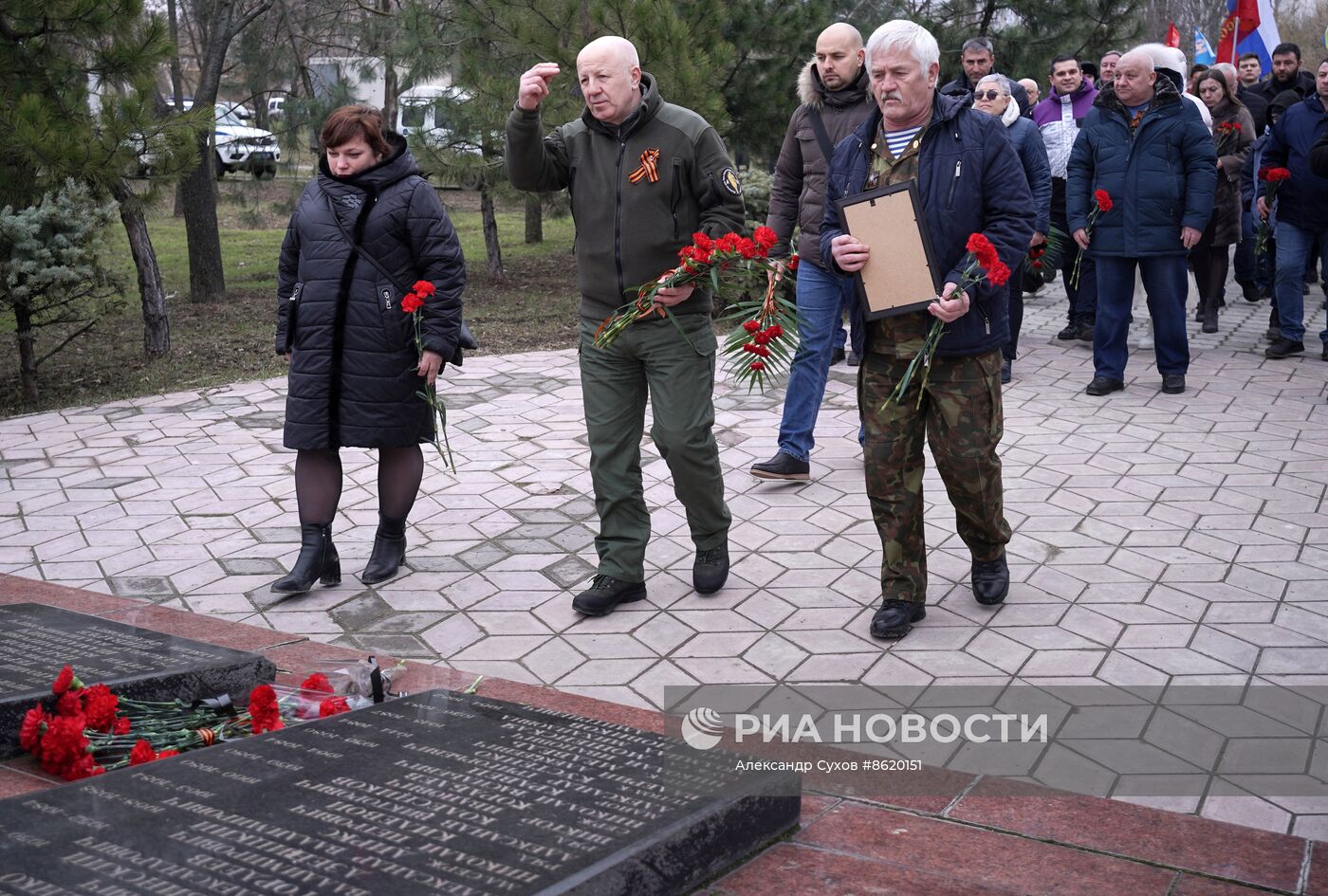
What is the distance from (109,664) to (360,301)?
1.68m

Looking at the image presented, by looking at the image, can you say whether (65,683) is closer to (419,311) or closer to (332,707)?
(332,707)

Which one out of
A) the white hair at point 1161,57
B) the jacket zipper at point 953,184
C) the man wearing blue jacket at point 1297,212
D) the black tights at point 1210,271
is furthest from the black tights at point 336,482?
the black tights at point 1210,271

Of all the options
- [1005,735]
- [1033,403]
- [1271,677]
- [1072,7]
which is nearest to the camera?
[1005,735]

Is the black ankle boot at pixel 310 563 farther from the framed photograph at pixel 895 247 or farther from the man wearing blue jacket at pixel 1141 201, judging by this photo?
the man wearing blue jacket at pixel 1141 201

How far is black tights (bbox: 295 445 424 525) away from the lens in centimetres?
511

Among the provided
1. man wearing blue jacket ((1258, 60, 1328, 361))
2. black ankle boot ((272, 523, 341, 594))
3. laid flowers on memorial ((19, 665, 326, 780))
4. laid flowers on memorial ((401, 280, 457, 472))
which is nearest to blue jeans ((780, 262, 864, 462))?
laid flowers on memorial ((401, 280, 457, 472))

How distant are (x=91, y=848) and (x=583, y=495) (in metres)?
3.88

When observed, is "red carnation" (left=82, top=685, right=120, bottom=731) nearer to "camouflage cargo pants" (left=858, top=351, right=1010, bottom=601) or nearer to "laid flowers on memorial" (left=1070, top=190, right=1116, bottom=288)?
"camouflage cargo pants" (left=858, top=351, right=1010, bottom=601)

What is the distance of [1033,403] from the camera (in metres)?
8.01

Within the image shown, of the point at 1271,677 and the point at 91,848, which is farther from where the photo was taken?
the point at 1271,677

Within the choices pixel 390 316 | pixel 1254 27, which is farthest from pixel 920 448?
pixel 1254 27

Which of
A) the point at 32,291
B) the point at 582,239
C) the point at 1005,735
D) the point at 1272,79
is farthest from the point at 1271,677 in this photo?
the point at 1272,79

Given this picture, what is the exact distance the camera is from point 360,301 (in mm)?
4961

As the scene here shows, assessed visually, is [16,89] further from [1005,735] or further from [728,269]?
[1005,735]
